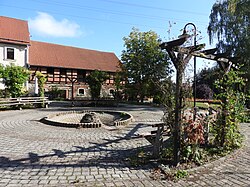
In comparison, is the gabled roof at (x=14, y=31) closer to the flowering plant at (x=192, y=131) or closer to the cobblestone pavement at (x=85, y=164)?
the cobblestone pavement at (x=85, y=164)

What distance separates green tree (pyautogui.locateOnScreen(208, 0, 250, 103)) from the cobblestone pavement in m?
13.0

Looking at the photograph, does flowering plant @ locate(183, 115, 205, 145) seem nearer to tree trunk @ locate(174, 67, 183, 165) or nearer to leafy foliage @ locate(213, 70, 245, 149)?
tree trunk @ locate(174, 67, 183, 165)

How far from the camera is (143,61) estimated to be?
22047mm

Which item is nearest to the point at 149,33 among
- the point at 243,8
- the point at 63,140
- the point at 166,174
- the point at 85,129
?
the point at 243,8

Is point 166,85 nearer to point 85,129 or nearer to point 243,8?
point 85,129

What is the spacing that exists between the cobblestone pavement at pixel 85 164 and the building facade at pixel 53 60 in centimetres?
1515

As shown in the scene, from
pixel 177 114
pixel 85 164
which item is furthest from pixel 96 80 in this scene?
pixel 177 114

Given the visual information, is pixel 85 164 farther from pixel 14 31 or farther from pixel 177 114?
pixel 14 31

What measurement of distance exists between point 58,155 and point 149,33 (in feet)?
67.5

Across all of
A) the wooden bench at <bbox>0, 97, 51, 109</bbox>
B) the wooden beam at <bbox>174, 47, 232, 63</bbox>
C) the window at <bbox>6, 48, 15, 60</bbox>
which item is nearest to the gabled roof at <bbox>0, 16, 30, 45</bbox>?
the window at <bbox>6, 48, 15, 60</bbox>

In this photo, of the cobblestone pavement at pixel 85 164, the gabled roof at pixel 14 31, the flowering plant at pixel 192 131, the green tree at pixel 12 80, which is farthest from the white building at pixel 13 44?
the flowering plant at pixel 192 131

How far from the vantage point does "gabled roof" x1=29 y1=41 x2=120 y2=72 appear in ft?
86.0

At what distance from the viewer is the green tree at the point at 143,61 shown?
22.0 meters

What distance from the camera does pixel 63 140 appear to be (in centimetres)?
612
